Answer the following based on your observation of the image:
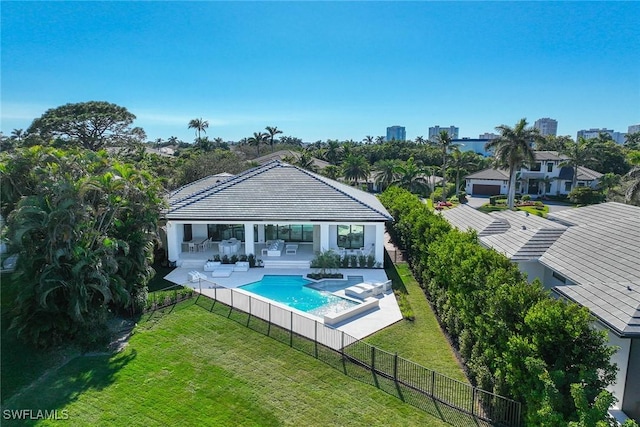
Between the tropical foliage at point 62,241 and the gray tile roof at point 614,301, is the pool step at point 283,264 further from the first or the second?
the gray tile roof at point 614,301

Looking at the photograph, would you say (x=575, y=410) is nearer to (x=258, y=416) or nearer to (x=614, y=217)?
(x=258, y=416)

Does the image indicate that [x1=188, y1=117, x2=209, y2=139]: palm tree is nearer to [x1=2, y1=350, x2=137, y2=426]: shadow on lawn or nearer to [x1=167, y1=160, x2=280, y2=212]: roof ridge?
[x1=167, y1=160, x2=280, y2=212]: roof ridge

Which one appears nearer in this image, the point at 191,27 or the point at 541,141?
the point at 191,27

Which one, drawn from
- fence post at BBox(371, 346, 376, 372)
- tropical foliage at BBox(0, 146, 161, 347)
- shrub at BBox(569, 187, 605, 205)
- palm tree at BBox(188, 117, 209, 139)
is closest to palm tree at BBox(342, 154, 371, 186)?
shrub at BBox(569, 187, 605, 205)

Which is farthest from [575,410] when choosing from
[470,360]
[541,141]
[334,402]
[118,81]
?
[541,141]

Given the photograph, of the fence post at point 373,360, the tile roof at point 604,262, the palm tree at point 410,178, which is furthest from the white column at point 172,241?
the palm tree at point 410,178

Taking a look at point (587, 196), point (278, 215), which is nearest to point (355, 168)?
point (587, 196)
